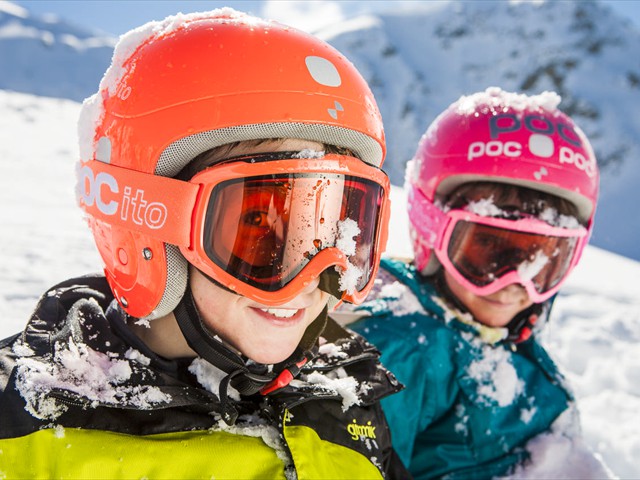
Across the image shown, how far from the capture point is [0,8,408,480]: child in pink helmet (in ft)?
4.64

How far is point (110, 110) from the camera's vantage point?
5.46ft

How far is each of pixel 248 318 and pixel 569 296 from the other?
202 inches

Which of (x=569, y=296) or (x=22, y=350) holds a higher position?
(x=22, y=350)

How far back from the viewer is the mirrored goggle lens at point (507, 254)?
264 centimetres

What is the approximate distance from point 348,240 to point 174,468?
80 centimetres

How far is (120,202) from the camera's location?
5.26 ft

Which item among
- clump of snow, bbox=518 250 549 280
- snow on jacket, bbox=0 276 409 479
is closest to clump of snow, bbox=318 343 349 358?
snow on jacket, bbox=0 276 409 479

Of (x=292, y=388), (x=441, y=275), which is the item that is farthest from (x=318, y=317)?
(x=441, y=275)

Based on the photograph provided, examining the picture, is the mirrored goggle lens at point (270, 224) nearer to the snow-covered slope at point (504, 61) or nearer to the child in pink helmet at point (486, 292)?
the child in pink helmet at point (486, 292)

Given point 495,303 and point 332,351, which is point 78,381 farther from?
point 495,303

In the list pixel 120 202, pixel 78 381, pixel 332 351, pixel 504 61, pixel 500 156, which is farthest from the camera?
pixel 504 61

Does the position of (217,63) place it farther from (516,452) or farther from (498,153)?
(516,452)

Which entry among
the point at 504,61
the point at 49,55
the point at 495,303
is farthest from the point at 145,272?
the point at 504,61

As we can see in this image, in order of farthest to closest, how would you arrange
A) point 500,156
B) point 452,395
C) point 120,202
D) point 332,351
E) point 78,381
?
1. point 500,156
2. point 452,395
3. point 332,351
4. point 120,202
5. point 78,381
